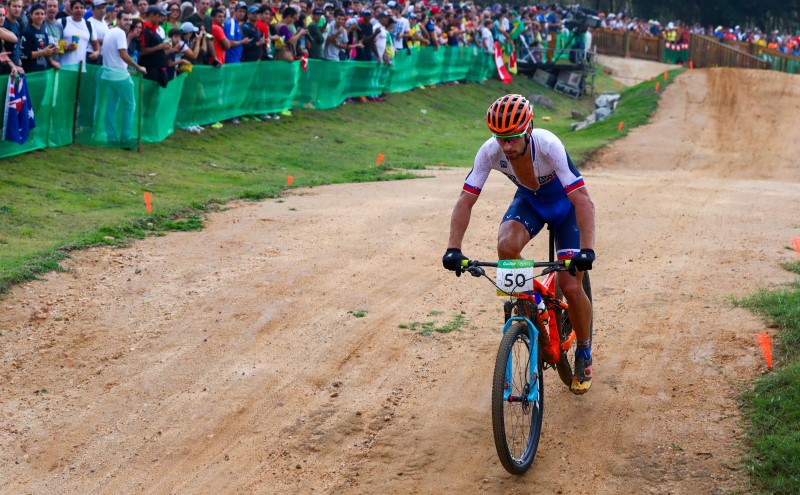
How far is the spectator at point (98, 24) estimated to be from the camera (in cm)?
1591

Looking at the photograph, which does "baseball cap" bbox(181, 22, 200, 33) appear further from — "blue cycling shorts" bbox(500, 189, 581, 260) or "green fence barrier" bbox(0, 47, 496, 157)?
"blue cycling shorts" bbox(500, 189, 581, 260)

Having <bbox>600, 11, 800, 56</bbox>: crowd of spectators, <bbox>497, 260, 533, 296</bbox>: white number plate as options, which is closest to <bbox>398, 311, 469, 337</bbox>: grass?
<bbox>497, 260, 533, 296</bbox>: white number plate

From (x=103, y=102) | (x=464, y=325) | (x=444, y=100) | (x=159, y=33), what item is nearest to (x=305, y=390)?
(x=464, y=325)

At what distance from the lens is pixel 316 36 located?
883 inches

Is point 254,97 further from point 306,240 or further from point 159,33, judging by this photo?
point 306,240

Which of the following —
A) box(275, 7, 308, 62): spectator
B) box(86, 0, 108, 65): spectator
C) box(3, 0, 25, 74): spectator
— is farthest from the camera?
box(275, 7, 308, 62): spectator

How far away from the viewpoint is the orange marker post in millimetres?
7194

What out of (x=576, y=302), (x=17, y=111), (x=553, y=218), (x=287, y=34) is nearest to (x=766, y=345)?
(x=576, y=302)

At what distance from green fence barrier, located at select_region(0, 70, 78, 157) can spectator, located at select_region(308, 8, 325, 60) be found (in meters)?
8.22

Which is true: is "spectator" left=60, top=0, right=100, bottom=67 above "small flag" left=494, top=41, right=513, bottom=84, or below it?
below

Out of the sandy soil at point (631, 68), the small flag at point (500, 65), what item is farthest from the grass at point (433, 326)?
the sandy soil at point (631, 68)

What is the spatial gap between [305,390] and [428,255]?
3.80 metres

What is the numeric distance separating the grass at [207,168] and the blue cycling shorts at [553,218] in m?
5.04

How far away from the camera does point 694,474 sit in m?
5.80
